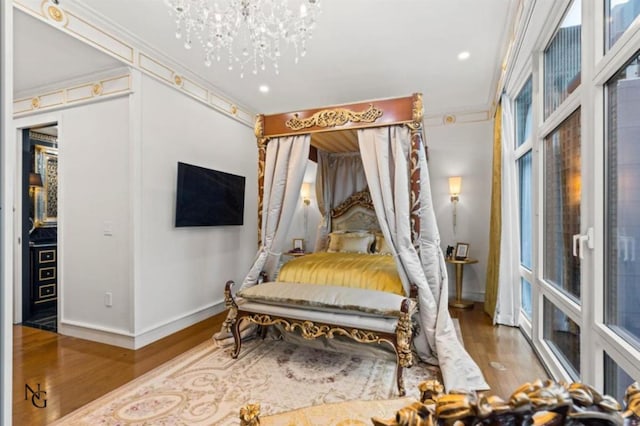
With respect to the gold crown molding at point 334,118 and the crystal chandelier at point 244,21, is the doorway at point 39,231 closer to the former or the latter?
the crystal chandelier at point 244,21

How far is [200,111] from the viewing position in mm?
3742

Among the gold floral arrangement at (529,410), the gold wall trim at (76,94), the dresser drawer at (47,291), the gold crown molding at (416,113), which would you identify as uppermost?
the gold wall trim at (76,94)

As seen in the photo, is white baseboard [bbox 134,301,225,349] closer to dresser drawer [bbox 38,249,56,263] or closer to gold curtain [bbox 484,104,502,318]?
dresser drawer [bbox 38,249,56,263]

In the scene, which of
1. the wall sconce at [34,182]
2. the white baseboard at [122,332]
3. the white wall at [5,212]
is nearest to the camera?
the white wall at [5,212]

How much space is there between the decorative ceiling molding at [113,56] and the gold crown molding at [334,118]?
58.4 inches

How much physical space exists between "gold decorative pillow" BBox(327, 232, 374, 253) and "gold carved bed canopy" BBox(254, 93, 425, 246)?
4.93 feet

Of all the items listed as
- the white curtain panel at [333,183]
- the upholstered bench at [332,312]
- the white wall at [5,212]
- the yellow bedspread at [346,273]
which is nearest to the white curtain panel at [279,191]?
the yellow bedspread at [346,273]

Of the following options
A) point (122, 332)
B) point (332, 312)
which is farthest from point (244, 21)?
point (122, 332)

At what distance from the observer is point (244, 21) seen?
8.24 ft

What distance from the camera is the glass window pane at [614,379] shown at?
4.69 ft

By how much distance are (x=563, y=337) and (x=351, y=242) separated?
2503 mm

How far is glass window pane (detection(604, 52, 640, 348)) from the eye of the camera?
4.45 ft

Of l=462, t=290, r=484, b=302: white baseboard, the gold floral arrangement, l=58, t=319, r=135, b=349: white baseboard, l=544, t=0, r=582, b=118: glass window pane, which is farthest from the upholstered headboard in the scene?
the gold floral arrangement

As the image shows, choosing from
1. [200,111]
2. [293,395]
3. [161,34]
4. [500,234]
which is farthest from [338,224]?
[161,34]
